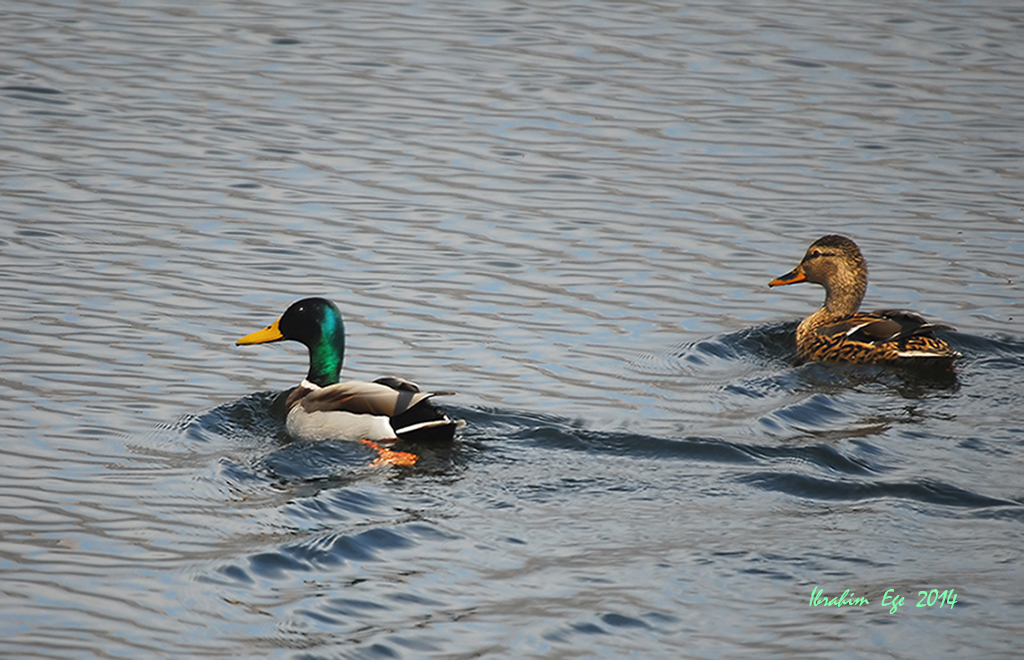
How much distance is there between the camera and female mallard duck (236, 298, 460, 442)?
9.15 metres

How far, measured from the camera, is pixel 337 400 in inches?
372

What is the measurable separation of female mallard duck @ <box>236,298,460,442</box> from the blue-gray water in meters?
0.17

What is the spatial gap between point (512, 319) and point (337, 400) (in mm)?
2517

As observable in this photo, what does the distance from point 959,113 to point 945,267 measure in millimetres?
5086

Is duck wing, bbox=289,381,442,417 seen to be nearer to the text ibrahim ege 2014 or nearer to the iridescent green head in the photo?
the iridescent green head

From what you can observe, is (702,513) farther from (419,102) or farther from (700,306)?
(419,102)

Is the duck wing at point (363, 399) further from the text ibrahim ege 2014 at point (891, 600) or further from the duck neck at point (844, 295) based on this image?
the duck neck at point (844, 295)

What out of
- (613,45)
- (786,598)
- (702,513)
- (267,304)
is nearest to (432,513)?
(702,513)

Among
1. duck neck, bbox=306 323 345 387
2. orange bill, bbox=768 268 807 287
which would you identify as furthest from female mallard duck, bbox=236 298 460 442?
orange bill, bbox=768 268 807 287

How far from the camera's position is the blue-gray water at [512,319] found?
7035mm

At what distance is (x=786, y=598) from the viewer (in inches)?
275

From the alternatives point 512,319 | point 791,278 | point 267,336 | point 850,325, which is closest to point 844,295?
point 791,278

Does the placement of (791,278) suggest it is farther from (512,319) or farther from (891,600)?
(891,600)

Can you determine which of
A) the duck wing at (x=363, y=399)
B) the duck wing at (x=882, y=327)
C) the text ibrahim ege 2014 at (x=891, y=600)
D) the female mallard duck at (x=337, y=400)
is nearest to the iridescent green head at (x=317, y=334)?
the female mallard duck at (x=337, y=400)
